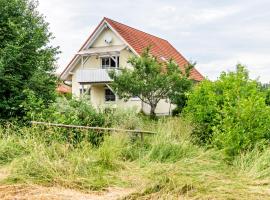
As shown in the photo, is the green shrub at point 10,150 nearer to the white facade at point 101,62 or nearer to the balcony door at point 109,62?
the white facade at point 101,62

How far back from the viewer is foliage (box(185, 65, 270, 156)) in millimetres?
8047

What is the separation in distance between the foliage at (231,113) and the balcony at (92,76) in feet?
57.7

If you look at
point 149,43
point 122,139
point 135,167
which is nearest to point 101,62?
point 149,43

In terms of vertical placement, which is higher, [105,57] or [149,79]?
[105,57]

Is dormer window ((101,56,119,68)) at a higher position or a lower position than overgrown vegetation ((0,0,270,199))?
higher

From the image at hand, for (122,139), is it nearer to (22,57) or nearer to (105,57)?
(22,57)

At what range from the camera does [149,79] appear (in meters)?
21.0

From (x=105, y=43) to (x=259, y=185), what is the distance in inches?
963

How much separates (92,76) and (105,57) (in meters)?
1.83

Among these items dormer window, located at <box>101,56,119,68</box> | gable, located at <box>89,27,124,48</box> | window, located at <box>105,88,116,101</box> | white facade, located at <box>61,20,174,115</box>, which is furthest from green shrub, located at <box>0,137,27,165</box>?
window, located at <box>105,88,116,101</box>

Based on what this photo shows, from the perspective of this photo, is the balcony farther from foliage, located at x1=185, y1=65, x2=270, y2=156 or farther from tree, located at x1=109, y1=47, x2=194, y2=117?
foliage, located at x1=185, y1=65, x2=270, y2=156

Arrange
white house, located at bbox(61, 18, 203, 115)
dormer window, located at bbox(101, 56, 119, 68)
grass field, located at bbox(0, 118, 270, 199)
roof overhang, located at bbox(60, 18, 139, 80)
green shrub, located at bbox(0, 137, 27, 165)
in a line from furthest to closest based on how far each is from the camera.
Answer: dormer window, located at bbox(101, 56, 119, 68) < white house, located at bbox(61, 18, 203, 115) < roof overhang, located at bbox(60, 18, 139, 80) < green shrub, located at bbox(0, 137, 27, 165) < grass field, located at bbox(0, 118, 270, 199)

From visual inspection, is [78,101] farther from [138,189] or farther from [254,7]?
[138,189]

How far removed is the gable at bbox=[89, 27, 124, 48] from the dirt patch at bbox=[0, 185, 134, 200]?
23.7 metres
